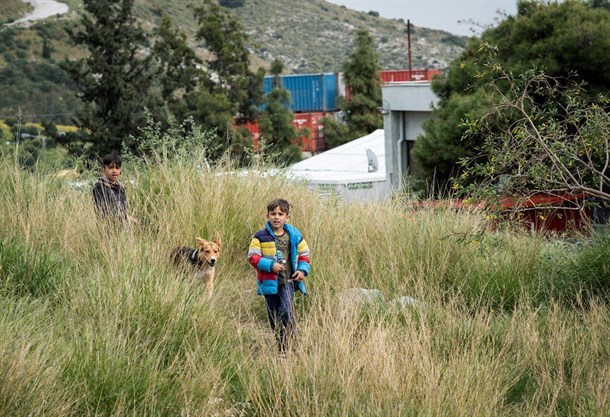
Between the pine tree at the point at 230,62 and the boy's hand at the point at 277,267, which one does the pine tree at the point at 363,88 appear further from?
the boy's hand at the point at 277,267

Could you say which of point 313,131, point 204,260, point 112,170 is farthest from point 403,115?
point 313,131

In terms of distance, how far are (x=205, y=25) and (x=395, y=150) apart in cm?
2241

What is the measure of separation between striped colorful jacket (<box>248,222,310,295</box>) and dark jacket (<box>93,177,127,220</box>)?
2.12 m

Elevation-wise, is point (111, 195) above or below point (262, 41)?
below

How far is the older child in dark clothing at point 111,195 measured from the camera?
9688 millimetres

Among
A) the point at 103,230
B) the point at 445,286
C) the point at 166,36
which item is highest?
the point at 166,36

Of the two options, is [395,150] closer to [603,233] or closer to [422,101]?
[422,101]

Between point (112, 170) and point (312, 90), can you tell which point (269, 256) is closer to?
point (112, 170)

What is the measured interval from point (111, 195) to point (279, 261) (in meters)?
2.57

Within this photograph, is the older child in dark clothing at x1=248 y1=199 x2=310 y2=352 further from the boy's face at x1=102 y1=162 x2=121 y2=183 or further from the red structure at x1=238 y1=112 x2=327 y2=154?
the red structure at x1=238 y1=112 x2=327 y2=154

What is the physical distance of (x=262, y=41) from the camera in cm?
13500

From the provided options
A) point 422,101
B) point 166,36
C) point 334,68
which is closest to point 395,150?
point 422,101

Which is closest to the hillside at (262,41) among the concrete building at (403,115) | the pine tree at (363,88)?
the pine tree at (363,88)

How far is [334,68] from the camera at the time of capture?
132 metres
